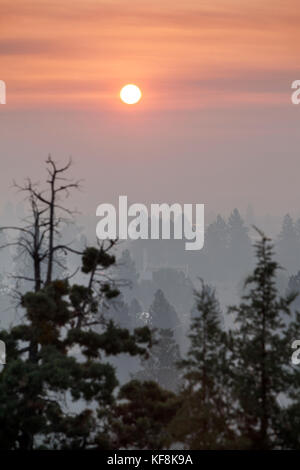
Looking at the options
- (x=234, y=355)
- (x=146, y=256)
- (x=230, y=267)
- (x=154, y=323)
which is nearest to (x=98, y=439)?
(x=234, y=355)

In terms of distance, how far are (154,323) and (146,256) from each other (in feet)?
358

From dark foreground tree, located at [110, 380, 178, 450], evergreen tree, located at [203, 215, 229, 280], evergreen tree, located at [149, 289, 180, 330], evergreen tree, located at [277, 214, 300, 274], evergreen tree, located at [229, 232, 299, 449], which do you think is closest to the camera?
evergreen tree, located at [229, 232, 299, 449]

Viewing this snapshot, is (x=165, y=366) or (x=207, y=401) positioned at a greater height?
(x=165, y=366)

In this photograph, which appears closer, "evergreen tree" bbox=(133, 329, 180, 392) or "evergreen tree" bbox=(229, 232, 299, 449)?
"evergreen tree" bbox=(229, 232, 299, 449)

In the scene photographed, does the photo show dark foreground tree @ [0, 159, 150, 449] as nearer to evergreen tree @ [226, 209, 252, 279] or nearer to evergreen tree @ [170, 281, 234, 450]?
evergreen tree @ [170, 281, 234, 450]

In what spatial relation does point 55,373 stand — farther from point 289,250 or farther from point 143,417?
point 289,250

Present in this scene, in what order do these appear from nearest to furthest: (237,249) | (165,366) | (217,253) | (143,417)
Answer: (143,417) < (165,366) < (237,249) < (217,253)

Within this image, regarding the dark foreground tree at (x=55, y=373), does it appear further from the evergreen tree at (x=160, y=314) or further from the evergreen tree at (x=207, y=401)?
the evergreen tree at (x=160, y=314)

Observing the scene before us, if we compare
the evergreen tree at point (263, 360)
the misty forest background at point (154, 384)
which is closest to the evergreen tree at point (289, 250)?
the misty forest background at point (154, 384)

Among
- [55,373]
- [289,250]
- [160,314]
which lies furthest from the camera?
[289,250]

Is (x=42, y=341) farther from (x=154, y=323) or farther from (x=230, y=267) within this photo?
(x=230, y=267)

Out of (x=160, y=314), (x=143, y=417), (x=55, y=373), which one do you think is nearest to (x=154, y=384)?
(x=143, y=417)

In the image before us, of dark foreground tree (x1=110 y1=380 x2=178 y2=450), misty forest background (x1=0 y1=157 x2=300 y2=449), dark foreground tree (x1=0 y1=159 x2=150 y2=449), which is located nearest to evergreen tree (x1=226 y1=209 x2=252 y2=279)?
misty forest background (x1=0 y1=157 x2=300 y2=449)

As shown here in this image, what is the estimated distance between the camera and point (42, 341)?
26438 millimetres
